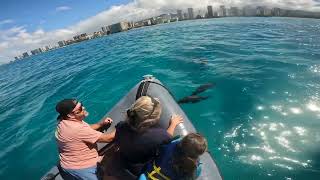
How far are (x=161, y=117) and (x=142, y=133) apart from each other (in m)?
2.14

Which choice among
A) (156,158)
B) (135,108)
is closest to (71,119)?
(135,108)

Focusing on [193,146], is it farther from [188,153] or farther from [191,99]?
[191,99]

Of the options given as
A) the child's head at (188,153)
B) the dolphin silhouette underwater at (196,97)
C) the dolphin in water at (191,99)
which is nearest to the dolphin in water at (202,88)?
the dolphin silhouette underwater at (196,97)

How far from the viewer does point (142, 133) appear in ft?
11.7

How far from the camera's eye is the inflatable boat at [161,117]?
4.51 metres

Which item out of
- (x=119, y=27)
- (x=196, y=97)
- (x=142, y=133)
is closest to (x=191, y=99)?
(x=196, y=97)

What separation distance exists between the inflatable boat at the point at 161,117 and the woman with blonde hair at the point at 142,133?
19.5 inches

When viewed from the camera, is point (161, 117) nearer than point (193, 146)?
No

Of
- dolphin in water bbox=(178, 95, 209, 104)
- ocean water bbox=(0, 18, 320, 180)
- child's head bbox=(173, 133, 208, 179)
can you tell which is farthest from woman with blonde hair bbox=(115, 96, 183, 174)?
dolphin in water bbox=(178, 95, 209, 104)

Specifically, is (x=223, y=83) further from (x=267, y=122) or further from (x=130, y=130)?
(x=130, y=130)

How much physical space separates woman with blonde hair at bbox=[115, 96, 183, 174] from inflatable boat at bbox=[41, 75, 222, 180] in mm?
496

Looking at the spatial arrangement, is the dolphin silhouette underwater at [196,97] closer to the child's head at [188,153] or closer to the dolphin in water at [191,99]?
the dolphin in water at [191,99]

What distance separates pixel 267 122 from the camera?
7.91 metres

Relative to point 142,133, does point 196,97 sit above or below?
below
